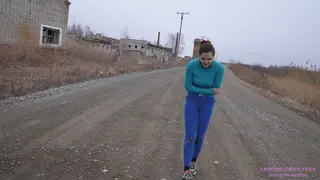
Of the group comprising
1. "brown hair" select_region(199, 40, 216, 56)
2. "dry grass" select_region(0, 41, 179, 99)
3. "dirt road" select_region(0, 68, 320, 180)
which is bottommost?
"dirt road" select_region(0, 68, 320, 180)

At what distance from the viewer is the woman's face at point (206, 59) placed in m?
3.70

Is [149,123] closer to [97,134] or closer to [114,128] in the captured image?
[114,128]

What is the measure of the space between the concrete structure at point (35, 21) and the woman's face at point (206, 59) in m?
16.9

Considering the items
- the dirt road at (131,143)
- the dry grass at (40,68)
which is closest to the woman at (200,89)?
the dirt road at (131,143)

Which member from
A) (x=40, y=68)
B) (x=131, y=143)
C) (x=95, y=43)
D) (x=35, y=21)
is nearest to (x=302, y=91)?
(x=131, y=143)

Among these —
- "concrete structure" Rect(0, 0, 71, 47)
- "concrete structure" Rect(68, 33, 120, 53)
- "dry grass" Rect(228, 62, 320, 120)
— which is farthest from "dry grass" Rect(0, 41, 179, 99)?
"dry grass" Rect(228, 62, 320, 120)

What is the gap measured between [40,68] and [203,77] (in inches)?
534

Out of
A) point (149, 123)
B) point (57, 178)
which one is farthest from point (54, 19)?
point (57, 178)

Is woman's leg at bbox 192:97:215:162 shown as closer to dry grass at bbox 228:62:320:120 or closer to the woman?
the woman

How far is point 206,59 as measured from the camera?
3715 mm

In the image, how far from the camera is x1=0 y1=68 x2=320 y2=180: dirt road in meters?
3.94

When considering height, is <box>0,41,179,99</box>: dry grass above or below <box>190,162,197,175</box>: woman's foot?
above

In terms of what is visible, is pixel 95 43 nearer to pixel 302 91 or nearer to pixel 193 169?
pixel 302 91

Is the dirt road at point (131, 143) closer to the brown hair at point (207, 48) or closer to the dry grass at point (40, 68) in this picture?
the brown hair at point (207, 48)
